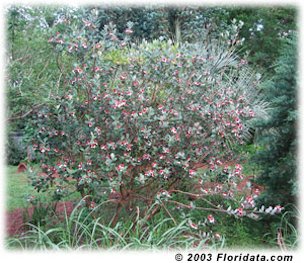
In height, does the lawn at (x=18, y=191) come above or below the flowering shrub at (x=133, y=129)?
below

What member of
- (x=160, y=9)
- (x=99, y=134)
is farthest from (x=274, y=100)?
(x=160, y=9)

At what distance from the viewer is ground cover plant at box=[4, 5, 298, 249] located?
3.97 m

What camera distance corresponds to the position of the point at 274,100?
458cm

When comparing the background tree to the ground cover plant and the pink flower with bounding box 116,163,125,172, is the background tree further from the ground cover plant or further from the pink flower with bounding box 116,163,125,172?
the pink flower with bounding box 116,163,125,172

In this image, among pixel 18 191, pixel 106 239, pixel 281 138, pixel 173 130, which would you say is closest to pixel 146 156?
pixel 173 130

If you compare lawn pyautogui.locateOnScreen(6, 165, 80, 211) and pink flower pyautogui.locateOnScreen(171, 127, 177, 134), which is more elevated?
pink flower pyautogui.locateOnScreen(171, 127, 177, 134)

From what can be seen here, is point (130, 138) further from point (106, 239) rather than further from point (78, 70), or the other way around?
point (106, 239)

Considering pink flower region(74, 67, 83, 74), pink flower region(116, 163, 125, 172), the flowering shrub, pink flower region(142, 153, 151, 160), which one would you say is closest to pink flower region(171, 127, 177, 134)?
the flowering shrub

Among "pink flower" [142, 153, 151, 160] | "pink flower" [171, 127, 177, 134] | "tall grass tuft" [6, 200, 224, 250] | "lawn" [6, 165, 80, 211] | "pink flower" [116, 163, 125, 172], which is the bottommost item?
"lawn" [6, 165, 80, 211]

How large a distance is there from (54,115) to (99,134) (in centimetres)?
54

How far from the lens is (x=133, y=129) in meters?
4.09

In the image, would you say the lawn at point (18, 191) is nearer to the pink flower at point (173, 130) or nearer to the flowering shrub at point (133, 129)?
the flowering shrub at point (133, 129)

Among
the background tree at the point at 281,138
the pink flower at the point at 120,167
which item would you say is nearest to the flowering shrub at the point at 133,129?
the pink flower at the point at 120,167

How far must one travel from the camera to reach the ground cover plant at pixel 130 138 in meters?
3.97
